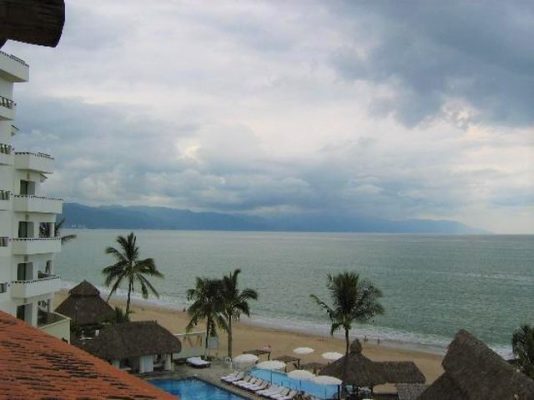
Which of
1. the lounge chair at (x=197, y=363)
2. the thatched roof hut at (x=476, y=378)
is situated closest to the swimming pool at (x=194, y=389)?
the lounge chair at (x=197, y=363)

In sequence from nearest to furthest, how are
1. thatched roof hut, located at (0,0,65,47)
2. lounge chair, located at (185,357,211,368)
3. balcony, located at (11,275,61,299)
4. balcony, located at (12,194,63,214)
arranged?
1. thatched roof hut, located at (0,0,65,47)
2. balcony, located at (11,275,61,299)
3. balcony, located at (12,194,63,214)
4. lounge chair, located at (185,357,211,368)

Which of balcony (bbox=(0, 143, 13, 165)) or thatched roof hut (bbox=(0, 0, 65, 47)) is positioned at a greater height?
balcony (bbox=(0, 143, 13, 165))

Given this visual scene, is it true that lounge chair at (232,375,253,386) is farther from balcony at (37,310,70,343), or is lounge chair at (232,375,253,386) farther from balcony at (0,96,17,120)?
balcony at (0,96,17,120)

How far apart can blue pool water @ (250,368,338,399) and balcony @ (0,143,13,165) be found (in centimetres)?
1768

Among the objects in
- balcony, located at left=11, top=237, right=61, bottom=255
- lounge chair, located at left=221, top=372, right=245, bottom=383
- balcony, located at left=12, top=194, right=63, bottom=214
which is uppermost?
balcony, located at left=12, top=194, right=63, bottom=214

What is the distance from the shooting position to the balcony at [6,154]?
2295 cm

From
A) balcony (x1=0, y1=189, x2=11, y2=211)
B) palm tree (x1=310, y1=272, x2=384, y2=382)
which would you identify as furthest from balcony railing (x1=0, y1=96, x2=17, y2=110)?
palm tree (x1=310, y1=272, x2=384, y2=382)

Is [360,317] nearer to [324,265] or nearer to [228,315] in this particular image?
[228,315]

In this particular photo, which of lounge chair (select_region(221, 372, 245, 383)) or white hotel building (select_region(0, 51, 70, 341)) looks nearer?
white hotel building (select_region(0, 51, 70, 341))

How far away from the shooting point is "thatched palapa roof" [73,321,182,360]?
28.6 m

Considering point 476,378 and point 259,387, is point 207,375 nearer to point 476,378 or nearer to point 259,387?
point 259,387

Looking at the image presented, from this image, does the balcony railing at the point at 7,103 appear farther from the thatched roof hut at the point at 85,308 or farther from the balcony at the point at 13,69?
the thatched roof hut at the point at 85,308

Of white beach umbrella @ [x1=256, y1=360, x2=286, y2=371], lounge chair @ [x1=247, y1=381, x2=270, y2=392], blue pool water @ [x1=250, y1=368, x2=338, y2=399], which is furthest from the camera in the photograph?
white beach umbrella @ [x1=256, y1=360, x2=286, y2=371]

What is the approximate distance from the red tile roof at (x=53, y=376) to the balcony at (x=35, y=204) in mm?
19632
